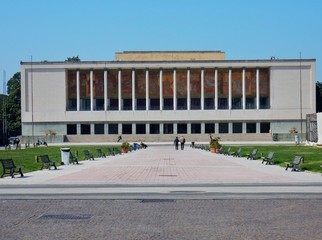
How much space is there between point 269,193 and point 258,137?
9226 centimetres

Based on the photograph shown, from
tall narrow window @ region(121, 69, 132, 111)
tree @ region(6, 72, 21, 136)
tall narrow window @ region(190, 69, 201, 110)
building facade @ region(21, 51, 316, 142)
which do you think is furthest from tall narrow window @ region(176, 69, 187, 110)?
tree @ region(6, 72, 21, 136)

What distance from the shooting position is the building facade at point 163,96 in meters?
114

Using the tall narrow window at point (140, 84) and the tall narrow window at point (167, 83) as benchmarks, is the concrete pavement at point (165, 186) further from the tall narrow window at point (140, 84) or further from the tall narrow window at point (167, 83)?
the tall narrow window at point (140, 84)

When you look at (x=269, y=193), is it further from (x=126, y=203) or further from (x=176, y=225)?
(x=176, y=225)

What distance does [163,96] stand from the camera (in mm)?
118250

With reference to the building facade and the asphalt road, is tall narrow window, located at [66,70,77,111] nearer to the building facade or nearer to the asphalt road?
the building facade

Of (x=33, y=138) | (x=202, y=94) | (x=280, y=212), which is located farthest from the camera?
(x=202, y=94)

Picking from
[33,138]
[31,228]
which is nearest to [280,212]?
[31,228]

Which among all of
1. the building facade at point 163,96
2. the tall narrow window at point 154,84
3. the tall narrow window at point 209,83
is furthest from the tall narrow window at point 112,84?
the tall narrow window at point 209,83

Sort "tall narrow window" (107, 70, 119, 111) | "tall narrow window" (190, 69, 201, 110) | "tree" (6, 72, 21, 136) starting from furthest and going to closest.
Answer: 1. "tree" (6, 72, 21, 136)
2. "tall narrow window" (190, 69, 201, 110)
3. "tall narrow window" (107, 70, 119, 111)

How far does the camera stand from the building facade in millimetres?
113562

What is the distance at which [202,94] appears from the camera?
384ft

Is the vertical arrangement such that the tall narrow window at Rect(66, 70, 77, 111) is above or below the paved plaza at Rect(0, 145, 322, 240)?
above

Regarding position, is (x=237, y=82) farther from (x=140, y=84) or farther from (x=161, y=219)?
(x=161, y=219)
